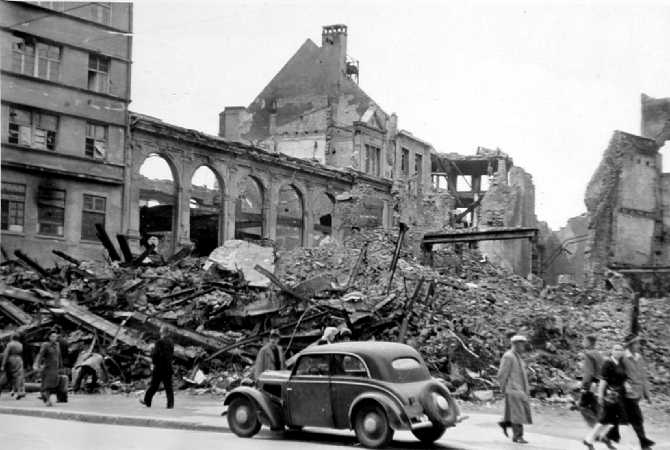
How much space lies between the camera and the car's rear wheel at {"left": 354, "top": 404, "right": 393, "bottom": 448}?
9.80m

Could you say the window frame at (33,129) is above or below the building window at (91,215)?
above

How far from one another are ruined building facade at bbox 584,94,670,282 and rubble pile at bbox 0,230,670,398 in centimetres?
1305

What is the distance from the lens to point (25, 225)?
28.5 metres

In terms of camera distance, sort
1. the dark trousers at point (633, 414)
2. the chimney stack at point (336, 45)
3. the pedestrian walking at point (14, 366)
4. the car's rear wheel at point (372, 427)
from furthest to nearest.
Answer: the chimney stack at point (336, 45) → the pedestrian walking at point (14, 366) → the dark trousers at point (633, 414) → the car's rear wheel at point (372, 427)

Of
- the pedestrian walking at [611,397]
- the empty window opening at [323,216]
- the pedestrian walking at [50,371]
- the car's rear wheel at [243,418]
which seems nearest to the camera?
the pedestrian walking at [611,397]

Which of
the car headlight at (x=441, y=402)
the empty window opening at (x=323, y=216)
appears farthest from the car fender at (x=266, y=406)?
the empty window opening at (x=323, y=216)

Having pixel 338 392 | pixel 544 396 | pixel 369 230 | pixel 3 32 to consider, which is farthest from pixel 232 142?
pixel 338 392

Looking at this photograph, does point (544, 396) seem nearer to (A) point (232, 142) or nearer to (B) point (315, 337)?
(B) point (315, 337)

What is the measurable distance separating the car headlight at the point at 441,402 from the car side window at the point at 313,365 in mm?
1482

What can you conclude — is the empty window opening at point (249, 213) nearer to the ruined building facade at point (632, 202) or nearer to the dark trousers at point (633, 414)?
the ruined building facade at point (632, 202)

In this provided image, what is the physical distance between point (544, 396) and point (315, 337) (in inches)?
187

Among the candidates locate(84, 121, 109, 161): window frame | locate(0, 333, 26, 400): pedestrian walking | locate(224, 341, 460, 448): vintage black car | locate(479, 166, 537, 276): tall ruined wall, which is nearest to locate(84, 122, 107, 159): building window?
locate(84, 121, 109, 161): window frame

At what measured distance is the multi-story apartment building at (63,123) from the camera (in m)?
29.1

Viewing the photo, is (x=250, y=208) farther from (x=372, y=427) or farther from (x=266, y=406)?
(x=372, y=427)
